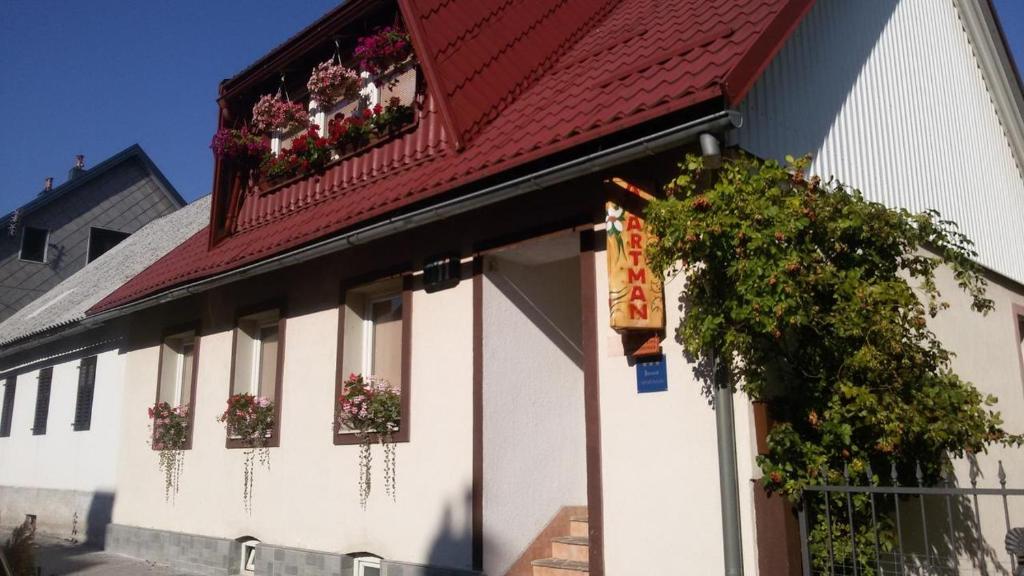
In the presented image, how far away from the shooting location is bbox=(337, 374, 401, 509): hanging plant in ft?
26.1

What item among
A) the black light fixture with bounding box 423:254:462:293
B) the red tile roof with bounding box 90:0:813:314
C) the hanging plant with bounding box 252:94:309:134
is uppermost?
the hanging plant with bounding box 252:94:309:134

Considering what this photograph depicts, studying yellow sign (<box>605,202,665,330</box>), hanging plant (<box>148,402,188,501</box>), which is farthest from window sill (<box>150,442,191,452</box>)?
yellow sign (<box>605,202,665,330</box>)

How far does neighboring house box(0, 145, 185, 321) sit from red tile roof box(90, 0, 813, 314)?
14807mm

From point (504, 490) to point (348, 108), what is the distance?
4.98 meters

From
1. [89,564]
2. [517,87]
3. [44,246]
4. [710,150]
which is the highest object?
[44,246]

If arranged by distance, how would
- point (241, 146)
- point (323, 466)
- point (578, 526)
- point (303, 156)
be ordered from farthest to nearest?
point (241, 146) < point (303, 156) < point (323, 466) < point (578, 526)

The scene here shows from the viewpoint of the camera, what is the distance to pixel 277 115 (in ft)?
35.0

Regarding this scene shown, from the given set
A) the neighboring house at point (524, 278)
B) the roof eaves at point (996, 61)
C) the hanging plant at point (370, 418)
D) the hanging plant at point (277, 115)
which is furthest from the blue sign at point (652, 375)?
the roof eaves at point (996, 61)

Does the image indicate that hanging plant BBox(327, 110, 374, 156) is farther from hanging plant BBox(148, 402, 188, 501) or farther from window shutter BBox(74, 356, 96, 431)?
window shutter BBox(74, 356, 96, 431)

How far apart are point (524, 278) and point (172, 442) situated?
18.4 ft

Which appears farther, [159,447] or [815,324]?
[159,447]

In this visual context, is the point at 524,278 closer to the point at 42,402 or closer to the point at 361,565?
the point at 361,565

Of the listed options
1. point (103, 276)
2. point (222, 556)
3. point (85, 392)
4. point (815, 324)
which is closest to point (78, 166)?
point (103, 276)

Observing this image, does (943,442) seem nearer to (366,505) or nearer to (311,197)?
(366,505)
